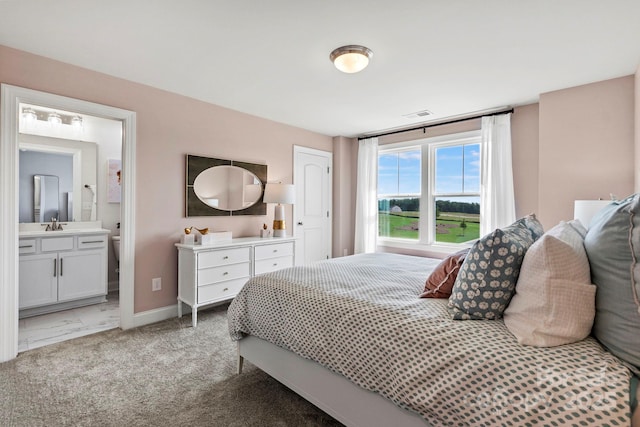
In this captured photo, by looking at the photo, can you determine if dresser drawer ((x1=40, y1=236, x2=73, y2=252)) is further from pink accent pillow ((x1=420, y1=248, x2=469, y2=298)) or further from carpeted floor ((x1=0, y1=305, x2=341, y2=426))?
pink accent pillow ((x1=420, y1=248, x2=469, y2=298))

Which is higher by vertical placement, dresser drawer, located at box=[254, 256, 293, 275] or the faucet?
the faucet

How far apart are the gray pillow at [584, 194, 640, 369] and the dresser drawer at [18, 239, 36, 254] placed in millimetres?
4611

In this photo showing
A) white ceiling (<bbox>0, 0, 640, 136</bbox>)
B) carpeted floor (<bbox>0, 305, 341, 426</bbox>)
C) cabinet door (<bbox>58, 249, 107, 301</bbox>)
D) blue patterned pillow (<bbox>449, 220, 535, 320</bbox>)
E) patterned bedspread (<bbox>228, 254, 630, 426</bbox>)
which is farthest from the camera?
cabinet door (<bbox>58, 249, 107, 301</bbox>)

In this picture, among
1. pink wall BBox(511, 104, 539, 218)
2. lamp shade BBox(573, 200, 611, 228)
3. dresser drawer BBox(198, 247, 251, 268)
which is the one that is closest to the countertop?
dresser drawer BBox(198, 247, 251, 268)

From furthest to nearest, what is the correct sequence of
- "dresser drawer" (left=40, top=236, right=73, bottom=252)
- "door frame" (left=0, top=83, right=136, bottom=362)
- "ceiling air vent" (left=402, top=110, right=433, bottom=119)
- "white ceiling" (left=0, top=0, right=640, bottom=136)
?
1. "ceiling air vent" (left=402, top=110, right=433, bottom=119)
2. "dresser drawer" (left=40, top=236, right=73, bottom=252)
3. "door frame" (left=0, top=83, right=136, bottom=362)
4. "white ceiling" (left=0, top=0, right=640, bottom=136)

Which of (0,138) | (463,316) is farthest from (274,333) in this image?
(0,138)

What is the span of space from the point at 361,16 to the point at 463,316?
1845 mm

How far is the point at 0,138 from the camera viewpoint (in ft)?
7.57

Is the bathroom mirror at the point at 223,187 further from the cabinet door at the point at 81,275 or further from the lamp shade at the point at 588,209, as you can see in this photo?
the lamp shade at the point at 588,209

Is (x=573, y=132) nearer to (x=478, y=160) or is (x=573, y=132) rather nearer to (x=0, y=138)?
(x=478, y=160)

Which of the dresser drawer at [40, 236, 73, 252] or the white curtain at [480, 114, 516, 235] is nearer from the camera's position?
the dresser drawer at [40, 236, 73, 252]

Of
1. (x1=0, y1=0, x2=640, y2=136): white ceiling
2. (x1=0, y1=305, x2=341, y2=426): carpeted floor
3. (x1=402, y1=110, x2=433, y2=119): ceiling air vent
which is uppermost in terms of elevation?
(x1=402, y1=110, x2=433, y2=119): ceiling air vent

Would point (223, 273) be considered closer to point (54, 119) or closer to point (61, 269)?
point (61, 269)

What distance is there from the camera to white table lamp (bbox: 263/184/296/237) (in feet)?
12.8
